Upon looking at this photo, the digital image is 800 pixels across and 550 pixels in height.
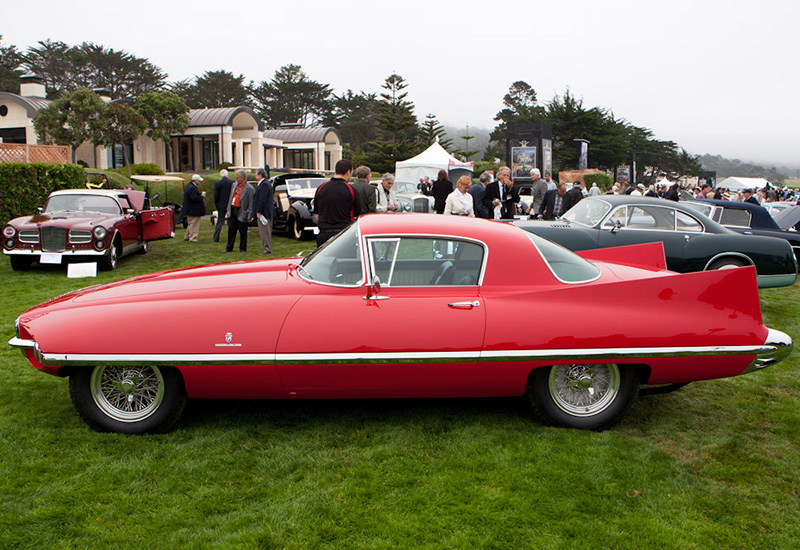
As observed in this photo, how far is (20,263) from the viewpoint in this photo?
10664 millimetres

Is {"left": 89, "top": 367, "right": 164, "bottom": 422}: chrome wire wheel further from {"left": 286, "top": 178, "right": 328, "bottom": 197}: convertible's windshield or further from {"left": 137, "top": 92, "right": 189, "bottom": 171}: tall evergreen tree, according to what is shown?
{"left": 137, "top": 92, "right": 189, "bottom": 171}: tall evergreen tree

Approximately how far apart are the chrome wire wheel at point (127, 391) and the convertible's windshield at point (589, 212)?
6.89 metres

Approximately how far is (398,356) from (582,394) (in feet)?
4.37

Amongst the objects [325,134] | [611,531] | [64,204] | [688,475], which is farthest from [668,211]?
[325,134]

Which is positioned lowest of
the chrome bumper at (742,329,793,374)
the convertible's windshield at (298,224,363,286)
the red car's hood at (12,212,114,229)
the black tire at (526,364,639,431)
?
the black tire at (526,364,639,431)

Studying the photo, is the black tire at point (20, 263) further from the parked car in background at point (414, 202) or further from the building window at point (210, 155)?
the building window at point (210, 155)

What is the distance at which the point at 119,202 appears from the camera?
11891mm

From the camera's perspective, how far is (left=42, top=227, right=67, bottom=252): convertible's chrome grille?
10.3m

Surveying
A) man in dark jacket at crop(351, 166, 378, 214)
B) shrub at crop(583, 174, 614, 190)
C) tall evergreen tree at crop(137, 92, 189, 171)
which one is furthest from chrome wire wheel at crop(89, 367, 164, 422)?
shrub at crop(583, 174, 614, 190)

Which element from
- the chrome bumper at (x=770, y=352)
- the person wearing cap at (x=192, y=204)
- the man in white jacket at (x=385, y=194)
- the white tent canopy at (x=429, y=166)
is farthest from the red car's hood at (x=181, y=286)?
the white tent canopy at (x=429, y=166)

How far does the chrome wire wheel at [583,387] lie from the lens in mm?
4184

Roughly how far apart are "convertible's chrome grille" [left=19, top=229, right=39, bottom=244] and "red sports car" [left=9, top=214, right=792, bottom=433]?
7.01m

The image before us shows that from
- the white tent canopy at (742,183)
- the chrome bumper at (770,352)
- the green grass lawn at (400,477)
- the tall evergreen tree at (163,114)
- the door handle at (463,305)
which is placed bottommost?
the green grass lawn at (400,477)

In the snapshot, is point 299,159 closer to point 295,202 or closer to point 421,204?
point 421,204
